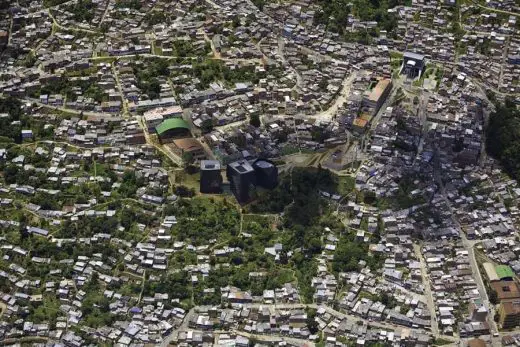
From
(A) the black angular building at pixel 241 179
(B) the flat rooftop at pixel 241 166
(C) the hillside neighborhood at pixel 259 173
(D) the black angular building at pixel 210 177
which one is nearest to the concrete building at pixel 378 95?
(C) the hillside neighborhood at pixel 259 173

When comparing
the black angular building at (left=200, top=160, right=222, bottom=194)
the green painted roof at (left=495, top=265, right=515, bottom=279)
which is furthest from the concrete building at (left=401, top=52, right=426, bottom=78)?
the green painted roof at (left=495, top=265, right=515, bottom=279)

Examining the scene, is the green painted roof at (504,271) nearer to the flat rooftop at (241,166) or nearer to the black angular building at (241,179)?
the black angular building at (241,179)

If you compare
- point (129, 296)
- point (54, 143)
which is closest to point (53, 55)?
point (54, 143)

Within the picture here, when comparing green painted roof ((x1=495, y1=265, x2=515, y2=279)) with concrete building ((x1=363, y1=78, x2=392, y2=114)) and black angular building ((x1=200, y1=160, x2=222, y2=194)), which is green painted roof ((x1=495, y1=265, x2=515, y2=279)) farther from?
black angular building ((x1=200, y1=160, x2=222, y2=194))

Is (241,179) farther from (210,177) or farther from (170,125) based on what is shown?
(170,125)

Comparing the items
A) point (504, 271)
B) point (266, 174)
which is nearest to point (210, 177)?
point (266, 174)

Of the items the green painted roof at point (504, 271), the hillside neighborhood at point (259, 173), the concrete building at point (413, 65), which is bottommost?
the green painted roof at point (504, 271)
